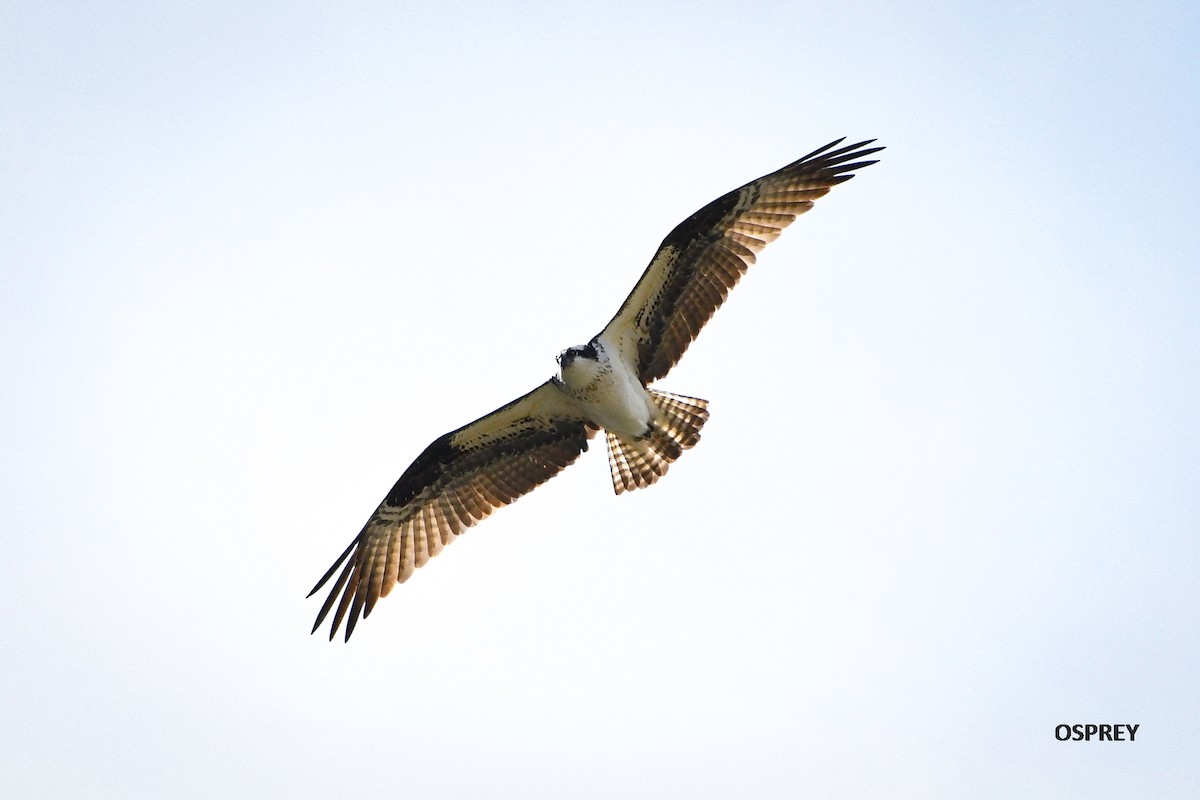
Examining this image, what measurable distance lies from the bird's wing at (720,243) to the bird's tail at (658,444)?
64cm

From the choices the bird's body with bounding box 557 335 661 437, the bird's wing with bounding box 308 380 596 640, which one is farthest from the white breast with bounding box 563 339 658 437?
the bird's wing with bounding box 308 380 596 640

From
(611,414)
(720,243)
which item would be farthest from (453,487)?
(720,243)

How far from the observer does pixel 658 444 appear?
14344mm

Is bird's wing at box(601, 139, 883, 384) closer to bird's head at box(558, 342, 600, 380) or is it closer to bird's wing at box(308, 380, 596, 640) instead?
bird's head at box(558, 342, 600, 380)

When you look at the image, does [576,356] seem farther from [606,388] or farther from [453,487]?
[453,487]

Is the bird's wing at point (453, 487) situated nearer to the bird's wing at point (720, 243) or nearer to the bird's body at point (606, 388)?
the bird's body at point (606, 388)

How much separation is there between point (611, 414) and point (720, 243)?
1800 millimetres

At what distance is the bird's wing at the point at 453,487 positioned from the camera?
569 inches

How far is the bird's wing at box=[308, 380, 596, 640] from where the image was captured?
1446 centimetres

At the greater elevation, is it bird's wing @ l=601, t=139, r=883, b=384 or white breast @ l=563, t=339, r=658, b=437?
bird's wing @ l=601, t=139, r=883, b=384

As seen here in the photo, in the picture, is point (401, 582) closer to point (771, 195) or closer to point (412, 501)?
point (412, 501)

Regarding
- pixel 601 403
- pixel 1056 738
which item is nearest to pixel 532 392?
pixel 601 403

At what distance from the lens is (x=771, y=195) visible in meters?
13.9

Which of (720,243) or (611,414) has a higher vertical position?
(720,243)
